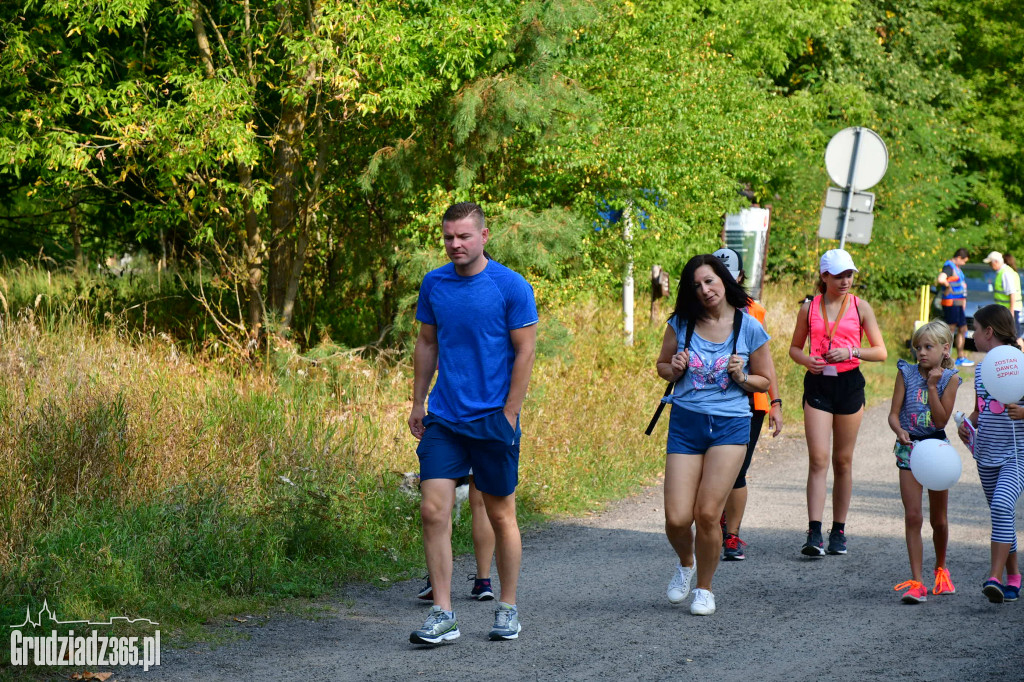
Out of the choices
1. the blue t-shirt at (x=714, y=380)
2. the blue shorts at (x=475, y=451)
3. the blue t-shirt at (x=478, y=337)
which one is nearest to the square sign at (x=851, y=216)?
the blue t-shirt at (x=714, y=380)

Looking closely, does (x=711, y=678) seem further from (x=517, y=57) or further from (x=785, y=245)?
(x=785, y=245)

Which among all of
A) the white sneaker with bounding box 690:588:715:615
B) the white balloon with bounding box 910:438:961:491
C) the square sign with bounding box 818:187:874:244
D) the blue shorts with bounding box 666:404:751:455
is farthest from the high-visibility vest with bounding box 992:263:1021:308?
the white sneaker with bounding box 690:588:715:615

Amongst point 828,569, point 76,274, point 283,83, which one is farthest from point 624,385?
point 76,274

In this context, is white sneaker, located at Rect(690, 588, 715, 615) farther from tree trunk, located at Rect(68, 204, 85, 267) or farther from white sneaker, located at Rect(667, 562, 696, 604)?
tree trunk, located at Rect(68, 204, 85, 267)

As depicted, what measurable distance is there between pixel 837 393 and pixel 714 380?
6.13 feet

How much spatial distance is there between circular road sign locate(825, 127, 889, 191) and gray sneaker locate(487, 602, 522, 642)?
8.53 meters

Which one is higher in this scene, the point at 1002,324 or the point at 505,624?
the point at 1002,324

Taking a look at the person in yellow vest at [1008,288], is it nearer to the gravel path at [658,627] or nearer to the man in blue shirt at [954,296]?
the man in blue shirt at [954,296]

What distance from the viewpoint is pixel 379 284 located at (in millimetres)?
13906

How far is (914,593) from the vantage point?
6.54 m

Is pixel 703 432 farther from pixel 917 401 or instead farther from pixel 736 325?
pixel 917 401

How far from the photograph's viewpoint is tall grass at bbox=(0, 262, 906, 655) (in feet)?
20.2

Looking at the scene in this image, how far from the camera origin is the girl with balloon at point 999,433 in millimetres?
6320

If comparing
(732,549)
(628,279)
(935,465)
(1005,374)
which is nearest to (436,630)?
(732,549)
